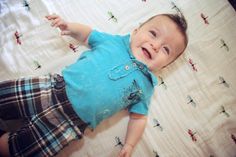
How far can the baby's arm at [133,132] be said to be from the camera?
1.06 m

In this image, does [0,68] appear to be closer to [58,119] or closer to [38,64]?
[38,64]

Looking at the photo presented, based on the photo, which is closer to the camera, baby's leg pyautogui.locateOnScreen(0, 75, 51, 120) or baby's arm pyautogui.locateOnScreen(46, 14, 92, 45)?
baby's leg pyautogui.locateOnScreen(0, 75, 51, 120)

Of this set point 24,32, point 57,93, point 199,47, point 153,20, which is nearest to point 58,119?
point 57,93

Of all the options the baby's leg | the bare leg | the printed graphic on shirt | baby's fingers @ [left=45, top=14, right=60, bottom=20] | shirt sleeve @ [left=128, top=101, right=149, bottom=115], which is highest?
baby's fingers @ [left=45, top=14, right=60, bottom=20]

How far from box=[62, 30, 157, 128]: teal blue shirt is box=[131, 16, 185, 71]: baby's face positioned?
29 millimetres

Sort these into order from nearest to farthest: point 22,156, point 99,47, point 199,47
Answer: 1. point 22,156
2. point 99,47
3. point 199,47

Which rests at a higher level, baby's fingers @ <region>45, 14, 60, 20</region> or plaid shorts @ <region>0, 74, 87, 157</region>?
baby's fingers @ <region>45, 14, 60, 20</region>

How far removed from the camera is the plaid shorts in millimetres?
966

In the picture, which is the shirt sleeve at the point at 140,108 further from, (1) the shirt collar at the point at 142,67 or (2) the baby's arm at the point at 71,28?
(2) the baby's arm at the point at 71,28

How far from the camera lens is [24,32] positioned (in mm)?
1189

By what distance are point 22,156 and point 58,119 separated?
0.53 ft

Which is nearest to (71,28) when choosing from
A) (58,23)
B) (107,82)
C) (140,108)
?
(58,23)

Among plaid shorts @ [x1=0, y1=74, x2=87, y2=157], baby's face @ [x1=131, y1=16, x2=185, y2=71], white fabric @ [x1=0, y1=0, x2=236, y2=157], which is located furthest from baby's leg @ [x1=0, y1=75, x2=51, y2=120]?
baby's face @ [x1=131, y1=16, x2=185, y2=71]

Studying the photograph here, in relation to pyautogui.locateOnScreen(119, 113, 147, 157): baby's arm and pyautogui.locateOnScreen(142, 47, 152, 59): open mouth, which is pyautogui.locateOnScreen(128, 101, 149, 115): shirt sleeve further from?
pyautogui.locateOnScreen(142, 47, 152, 59): open mouth
